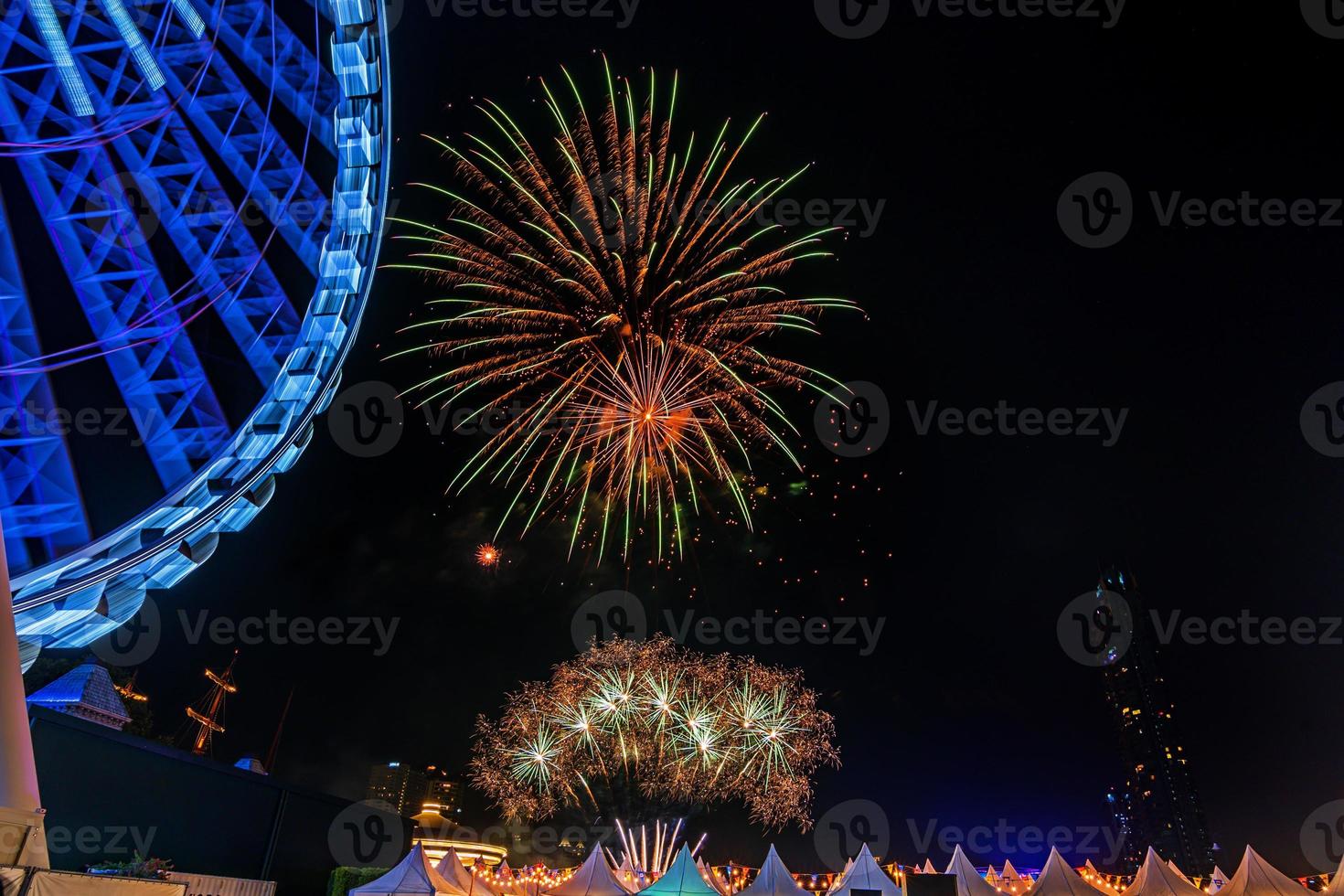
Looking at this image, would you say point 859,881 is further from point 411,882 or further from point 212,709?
point 212,709

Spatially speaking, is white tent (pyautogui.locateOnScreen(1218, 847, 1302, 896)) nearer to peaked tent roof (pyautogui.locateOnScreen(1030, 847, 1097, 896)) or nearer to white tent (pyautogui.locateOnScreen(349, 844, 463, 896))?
peaked tent roof (pyautogui.locateOnScreen(1030, 847, 1097, 896))

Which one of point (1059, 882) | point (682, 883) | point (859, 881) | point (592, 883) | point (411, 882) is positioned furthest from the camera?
point (859, 881)

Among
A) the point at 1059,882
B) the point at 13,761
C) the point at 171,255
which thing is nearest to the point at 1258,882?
the point at 1059,882

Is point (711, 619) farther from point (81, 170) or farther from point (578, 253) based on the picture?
point (81, 170)

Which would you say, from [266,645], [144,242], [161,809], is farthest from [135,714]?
[144,242]

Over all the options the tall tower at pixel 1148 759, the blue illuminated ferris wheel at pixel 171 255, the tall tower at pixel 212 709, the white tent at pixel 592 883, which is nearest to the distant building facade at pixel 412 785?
the tall tower at pixel 212 709

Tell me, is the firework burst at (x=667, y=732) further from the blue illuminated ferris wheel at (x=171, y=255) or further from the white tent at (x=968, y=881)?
the blue illuminated ferris wheel at (x=171, y=255)
